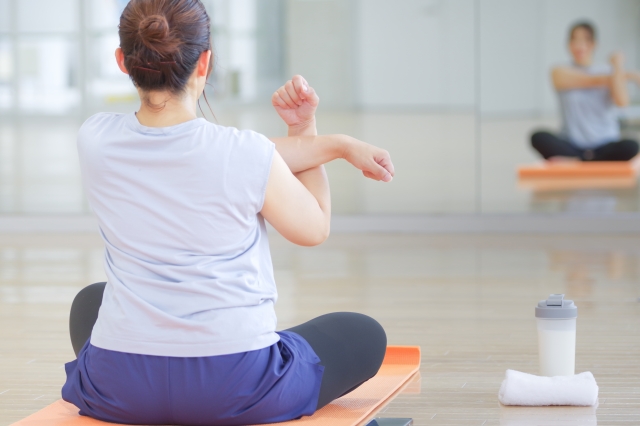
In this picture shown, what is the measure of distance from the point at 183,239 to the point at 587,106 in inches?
174

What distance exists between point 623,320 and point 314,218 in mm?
1543

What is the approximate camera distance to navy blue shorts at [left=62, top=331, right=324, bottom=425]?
4.66 ft

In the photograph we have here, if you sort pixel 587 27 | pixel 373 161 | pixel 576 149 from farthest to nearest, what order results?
pixel 576 149, pixel 587 27, pixel 373 161

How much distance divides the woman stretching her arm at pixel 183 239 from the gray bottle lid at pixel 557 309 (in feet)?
2.11

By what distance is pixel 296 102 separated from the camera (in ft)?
5.24

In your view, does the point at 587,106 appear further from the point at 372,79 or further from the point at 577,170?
the point at 372,79

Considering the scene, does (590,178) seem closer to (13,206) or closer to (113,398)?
(13,206)

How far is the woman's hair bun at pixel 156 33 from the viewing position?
4.48 ft

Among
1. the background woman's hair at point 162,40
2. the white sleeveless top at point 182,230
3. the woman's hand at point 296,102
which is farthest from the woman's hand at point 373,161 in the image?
the background woman's hair at point 162,40

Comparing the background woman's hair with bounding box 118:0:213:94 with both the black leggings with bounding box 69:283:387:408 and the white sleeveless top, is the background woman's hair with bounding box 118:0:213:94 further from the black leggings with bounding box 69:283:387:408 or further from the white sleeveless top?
the black leggings with bounding box 69:283:387:408

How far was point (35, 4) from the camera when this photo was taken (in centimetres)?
499

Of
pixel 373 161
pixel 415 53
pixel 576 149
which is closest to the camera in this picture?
pixel 373 161

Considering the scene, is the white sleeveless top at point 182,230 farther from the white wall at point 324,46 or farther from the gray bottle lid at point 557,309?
the white wall at point 324,46

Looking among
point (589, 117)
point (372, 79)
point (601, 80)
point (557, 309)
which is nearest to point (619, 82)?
point (601, 80)
